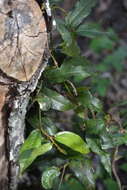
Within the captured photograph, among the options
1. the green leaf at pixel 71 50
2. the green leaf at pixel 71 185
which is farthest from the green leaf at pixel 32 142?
the green leaf at pixel 71 185

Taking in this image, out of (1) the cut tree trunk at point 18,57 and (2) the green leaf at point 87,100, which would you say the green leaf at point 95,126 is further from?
(1) the cut tree trunk at point 18,57

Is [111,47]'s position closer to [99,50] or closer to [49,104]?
[99,50]

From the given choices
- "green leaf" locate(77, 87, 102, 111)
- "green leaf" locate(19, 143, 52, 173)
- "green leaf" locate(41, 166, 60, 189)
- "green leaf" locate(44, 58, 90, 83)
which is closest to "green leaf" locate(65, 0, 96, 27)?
"green leaf" locate(44, 58, 90, 83)

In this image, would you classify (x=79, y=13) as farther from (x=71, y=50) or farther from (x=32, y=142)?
(x=32, y=142)

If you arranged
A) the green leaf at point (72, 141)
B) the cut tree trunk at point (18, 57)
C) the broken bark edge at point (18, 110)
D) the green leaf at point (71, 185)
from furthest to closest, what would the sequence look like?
the green leaf at point (71, 185)
the green leaf at point (72, 141)
the broken bark edge at point (18, 110)
the cut tree trunk at point (18, 57)

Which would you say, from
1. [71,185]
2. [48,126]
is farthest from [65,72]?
[71,185]

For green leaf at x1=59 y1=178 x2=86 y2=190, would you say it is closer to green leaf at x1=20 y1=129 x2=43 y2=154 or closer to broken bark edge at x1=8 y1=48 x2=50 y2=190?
broken bark edge at x1=8 y1=48 x2=50 y2=190

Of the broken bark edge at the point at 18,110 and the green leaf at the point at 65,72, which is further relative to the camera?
the green leaf at the point at 65,72
